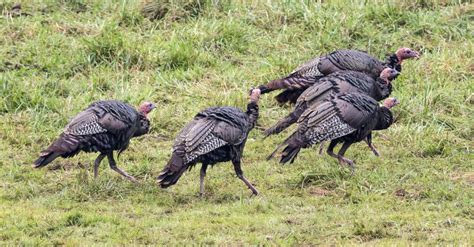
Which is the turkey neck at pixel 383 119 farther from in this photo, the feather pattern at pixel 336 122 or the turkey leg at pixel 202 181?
the turkey leg at pixel 202 181

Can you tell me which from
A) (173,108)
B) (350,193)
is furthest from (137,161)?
(350,193)

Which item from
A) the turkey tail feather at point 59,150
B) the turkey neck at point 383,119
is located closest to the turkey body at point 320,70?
the turkey neck at point 383,119

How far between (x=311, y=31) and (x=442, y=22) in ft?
5.42

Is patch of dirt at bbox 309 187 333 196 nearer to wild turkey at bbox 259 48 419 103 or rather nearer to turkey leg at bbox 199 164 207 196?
turkey leg at bbox 199 164 207 196

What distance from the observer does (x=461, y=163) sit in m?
8.90

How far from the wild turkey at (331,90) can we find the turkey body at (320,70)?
0.40 m

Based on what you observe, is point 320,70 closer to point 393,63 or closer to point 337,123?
point 393,63

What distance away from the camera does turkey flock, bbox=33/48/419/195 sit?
8.08 metres

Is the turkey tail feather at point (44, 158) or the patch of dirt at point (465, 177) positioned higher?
the turkey tail feather at point (44, 158)

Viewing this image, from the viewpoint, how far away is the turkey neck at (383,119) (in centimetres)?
891

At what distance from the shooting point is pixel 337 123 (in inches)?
337

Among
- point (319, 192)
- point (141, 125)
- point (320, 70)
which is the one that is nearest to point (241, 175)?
point (319, 192)

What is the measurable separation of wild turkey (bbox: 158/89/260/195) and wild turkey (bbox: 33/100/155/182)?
0.60 meters

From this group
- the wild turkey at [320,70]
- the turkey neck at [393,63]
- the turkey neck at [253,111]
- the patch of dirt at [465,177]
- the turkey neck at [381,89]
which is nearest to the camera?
A: the patch of dirt at [465,177]
